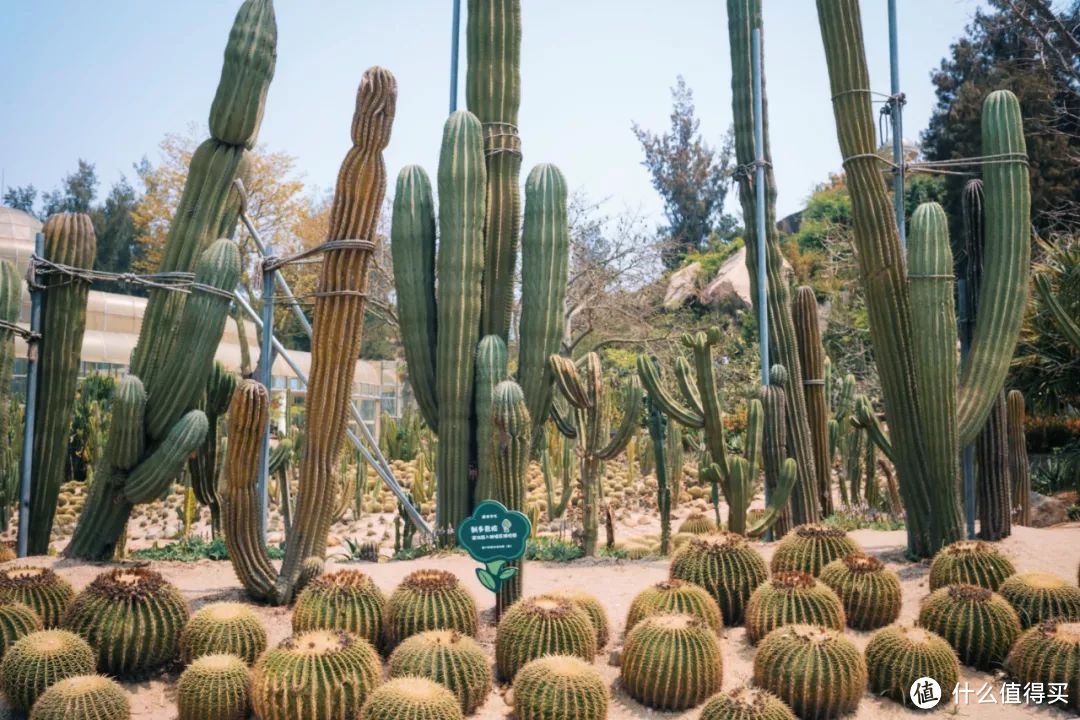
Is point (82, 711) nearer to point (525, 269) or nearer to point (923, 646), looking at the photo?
point (923, 646)

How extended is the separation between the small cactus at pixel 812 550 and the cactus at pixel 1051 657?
59.1 inches

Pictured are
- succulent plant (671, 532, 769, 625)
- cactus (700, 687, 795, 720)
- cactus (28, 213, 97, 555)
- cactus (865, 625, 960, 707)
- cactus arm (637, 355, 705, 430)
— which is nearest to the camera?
cactus (700, 687, 795, 720)

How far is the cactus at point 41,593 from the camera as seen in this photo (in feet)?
19.0

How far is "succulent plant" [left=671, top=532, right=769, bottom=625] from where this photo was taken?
6602 mm

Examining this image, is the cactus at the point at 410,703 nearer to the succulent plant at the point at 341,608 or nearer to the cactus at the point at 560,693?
the cactus at the point at 560,693

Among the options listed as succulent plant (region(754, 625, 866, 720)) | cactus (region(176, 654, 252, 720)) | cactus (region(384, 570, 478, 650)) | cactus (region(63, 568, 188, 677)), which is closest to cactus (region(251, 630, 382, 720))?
cactus (region(176, 654, 252, 720))

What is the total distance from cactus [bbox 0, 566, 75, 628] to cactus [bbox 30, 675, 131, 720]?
1076 millimetres

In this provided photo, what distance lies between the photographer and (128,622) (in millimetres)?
5492

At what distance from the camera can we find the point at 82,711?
15.2 ft

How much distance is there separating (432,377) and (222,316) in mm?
2240

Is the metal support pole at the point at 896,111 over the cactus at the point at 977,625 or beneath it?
over

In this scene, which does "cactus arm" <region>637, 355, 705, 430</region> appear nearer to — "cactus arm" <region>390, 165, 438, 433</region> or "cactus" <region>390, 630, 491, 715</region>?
"cactus arm" <region>390, 165, 438, 433</region>

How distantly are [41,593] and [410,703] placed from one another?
2.76 meters

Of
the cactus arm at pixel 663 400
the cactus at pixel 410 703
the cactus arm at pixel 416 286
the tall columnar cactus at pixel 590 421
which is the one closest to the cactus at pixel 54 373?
the cactus arm at pixel 416 286
